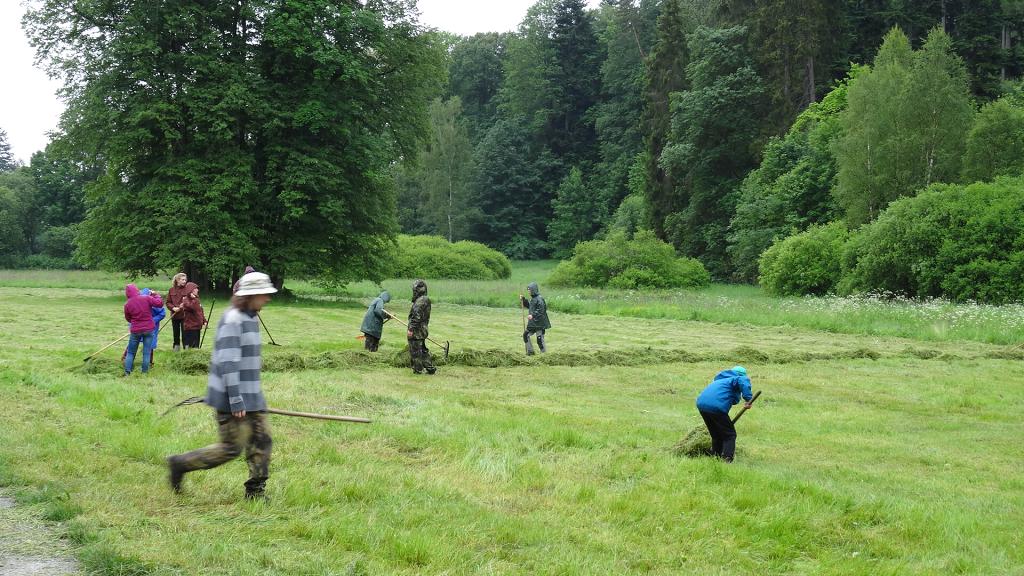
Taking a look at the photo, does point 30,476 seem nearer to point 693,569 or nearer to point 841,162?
point 693,569

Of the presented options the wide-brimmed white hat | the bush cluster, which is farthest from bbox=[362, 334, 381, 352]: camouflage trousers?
the bush cluster

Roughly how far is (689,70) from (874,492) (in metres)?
57.1

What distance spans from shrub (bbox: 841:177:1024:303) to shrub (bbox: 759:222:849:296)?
3.85 m

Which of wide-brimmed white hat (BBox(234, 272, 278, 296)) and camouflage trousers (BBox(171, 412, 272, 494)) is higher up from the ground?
wide-brimmed white hat (BBox(234, 272, 278, 296))

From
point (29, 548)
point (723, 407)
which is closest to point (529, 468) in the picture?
point (723, 407)

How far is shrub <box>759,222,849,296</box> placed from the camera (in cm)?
3975

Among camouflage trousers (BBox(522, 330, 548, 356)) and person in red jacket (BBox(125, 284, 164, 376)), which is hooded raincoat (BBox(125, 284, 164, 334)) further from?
camouflage trousers (BBox(522, 330, 548, 356))

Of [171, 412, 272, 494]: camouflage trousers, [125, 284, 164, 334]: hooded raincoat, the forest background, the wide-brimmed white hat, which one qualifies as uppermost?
the forest background

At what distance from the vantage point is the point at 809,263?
40.5 meters

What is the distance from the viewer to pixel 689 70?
2408 inches

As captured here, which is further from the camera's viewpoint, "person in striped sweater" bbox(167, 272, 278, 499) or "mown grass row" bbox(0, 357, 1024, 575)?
"person in striped sweater" bbox(167, 272, 278, 499)

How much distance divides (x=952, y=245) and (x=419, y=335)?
83.4 feet

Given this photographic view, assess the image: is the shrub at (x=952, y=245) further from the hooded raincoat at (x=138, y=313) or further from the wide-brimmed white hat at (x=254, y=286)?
the wide-brimmed white hat at (x=254, y=286)

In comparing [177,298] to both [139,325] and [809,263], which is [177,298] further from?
[809,263]
